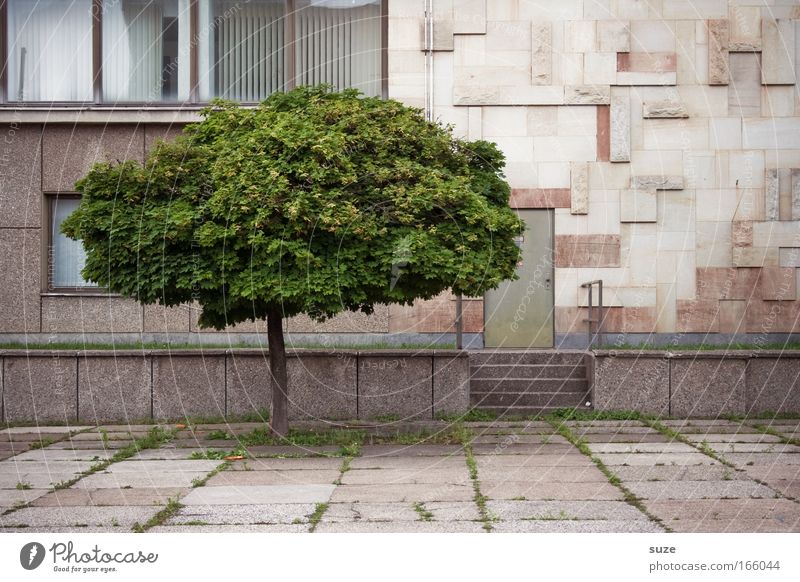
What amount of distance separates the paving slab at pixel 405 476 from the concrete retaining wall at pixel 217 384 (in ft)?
14.4

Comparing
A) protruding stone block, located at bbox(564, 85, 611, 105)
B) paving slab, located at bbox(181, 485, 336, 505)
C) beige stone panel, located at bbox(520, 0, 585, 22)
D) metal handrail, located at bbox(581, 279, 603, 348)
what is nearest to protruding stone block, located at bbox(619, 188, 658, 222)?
metal handrail, located at bbox(581, 279, 603, 348)

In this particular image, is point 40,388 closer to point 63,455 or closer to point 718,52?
point 63,455

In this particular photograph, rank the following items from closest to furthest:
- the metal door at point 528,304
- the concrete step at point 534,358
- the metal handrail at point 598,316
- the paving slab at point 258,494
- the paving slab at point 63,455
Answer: the paving slab at point 258,494
the paving slab at point 63,455
the concrete step at point 534,358
the metal handrail at point 598,316
the metal door at point 528,304

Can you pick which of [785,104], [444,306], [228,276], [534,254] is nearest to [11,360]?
[228,276]

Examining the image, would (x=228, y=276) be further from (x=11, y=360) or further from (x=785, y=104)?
(x=785, y=104)

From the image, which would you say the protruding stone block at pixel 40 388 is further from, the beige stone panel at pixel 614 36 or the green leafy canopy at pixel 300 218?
the beige stone panel at pixel 614 36

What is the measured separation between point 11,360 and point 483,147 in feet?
26.1

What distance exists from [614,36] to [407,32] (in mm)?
3518

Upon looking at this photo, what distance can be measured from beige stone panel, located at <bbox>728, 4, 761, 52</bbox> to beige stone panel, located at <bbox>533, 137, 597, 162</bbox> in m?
2.90

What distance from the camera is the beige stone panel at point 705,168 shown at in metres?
17.4

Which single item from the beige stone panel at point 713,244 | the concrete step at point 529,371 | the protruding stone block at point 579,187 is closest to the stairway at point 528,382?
the concrete step at point 529,371

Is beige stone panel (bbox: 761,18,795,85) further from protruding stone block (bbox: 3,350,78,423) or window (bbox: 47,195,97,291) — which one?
protruding stone block (bbox: 3,350,78,423)

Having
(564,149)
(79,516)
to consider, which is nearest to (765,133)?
(564,149)

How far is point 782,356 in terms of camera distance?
15273 millimetres
